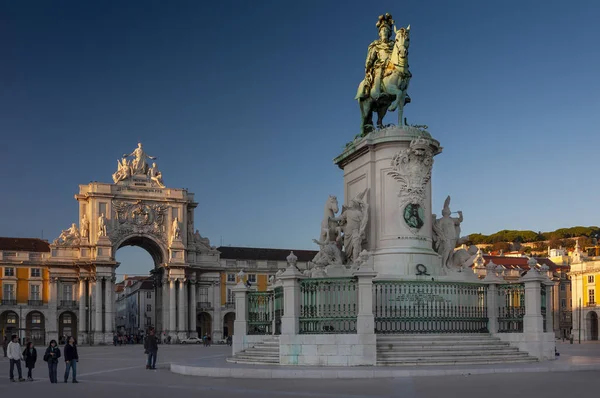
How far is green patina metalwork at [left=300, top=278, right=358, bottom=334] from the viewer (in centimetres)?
2044

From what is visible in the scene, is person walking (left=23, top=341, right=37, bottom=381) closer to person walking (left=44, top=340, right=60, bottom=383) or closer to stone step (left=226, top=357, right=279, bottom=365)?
person walking (left=44, top=340, right=60, bottom=383)

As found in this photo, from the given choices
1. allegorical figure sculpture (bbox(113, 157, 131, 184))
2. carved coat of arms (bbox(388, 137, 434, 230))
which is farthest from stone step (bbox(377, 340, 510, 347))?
allegorical figure sculpture (bbox(113, 157, 131, 184))

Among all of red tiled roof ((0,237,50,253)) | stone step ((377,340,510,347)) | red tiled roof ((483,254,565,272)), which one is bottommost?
stone step ((377,340,510,347))

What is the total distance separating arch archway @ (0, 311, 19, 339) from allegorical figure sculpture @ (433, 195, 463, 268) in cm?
7130

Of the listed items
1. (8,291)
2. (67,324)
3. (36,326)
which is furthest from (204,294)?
(8,291)

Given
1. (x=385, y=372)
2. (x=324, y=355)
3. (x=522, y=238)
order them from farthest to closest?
(x=522, y=238) < (x=324, y=355) < (x=385, y=372)

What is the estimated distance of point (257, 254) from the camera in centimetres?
10100

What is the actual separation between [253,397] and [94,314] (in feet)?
236

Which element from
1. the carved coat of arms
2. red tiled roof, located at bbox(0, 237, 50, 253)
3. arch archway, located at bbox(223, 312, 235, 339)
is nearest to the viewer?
the carved coat of arms

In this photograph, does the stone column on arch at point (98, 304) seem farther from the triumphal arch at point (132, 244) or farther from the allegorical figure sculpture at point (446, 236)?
the allegorical figure sculpture at point (446, 236)

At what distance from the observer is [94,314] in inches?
3285

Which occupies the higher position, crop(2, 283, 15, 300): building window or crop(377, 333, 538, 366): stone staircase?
crop(377, 333, 538, 366): stone staircase

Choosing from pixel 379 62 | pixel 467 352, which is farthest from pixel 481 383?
pixel 379 62

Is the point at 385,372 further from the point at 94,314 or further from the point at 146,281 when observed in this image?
the point at 146,281
